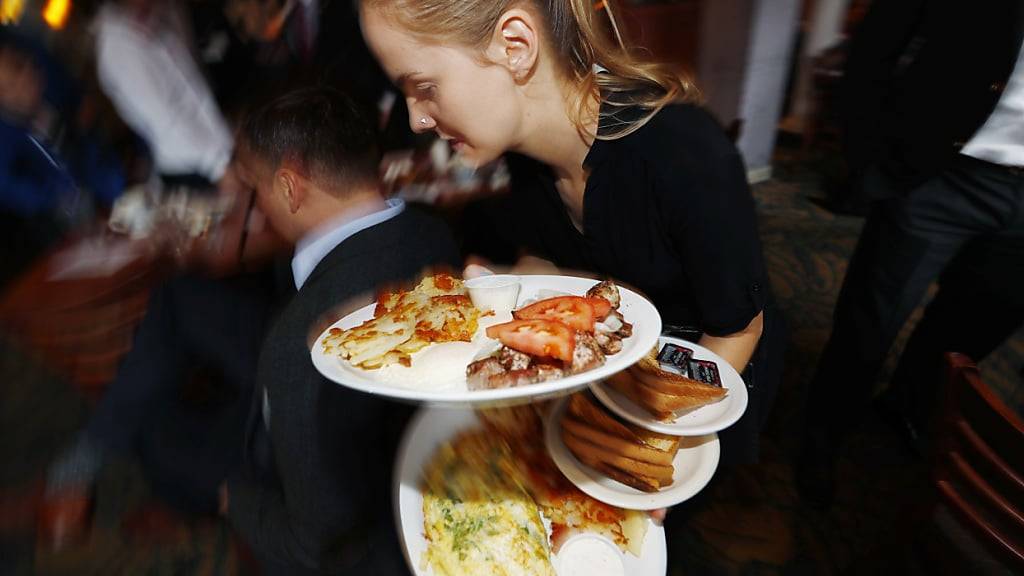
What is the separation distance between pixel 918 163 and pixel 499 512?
5.95 feet

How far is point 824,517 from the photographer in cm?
221

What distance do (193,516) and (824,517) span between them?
2493 mm

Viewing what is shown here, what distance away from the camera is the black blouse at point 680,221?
3.35 feet

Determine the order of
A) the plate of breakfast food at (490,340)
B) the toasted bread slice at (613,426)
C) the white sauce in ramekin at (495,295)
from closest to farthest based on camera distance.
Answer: the plate of breakfast food at (490,340) → the white sauce in ramekin at (495,295) → the toasted bread slice at (613,426)

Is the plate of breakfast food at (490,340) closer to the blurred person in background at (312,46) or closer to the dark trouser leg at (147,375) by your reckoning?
the dark trouser leg at (147,375)

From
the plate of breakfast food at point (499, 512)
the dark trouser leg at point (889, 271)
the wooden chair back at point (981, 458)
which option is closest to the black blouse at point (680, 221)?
the plate of breakfast food at point (499, 512)

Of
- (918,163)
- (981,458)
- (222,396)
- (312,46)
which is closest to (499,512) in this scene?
(981,458)

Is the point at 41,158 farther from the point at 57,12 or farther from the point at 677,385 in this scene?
the point at 677,385

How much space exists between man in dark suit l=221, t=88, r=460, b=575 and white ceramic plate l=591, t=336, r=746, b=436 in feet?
1.55

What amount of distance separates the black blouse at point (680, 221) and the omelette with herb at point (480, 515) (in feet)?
1.56

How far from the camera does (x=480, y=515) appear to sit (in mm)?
933

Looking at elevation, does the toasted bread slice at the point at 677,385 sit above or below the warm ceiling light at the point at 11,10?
below

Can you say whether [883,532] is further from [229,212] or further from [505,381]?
[229,212]

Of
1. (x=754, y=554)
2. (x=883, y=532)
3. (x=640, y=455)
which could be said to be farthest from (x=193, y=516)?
(x=883, y=532)
